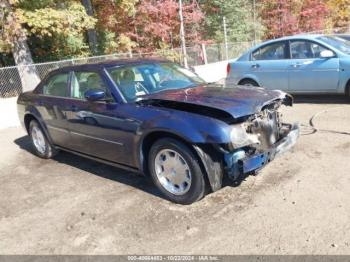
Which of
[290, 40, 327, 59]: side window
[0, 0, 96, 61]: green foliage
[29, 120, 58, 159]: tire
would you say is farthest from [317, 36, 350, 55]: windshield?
[0, 0, 96, 61]: green foliage

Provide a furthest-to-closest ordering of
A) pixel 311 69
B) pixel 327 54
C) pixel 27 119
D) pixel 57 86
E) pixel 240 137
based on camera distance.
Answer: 1. pixel 311 69
2. pixel 327 54
3. pixel 27 119
4. pixel 57 86
5. pixel 240 137

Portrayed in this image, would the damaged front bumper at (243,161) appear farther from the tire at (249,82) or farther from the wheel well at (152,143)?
the tire at (249,82)

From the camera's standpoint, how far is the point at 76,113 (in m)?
5.36

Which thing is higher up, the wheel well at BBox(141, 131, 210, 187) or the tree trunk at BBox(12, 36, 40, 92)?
the tree trunk at BBox(12, 36, 40, 92)

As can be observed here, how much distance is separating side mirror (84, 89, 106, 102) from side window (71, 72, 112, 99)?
0.30ft

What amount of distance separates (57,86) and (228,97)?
2.91 m

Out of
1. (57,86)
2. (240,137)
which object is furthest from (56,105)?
(240,137)

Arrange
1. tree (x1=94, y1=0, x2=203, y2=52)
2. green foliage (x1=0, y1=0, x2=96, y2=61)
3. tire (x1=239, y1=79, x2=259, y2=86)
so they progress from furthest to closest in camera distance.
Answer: tree (x1=94, y1=0, x2=203, y2=52) → green foliage (x1=0, y1=0, x2=96, y2=61) → tire (x1=239, y1=79, x2=259, y2=86)

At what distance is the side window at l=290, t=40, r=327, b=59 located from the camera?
27.0ft

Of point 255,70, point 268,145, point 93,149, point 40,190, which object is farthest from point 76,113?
point 255,70

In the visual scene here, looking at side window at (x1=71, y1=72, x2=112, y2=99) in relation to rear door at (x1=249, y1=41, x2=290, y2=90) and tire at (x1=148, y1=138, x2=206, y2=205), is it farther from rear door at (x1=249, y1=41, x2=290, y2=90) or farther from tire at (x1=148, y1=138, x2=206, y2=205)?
rear door at (x1=249, y1=41, x2=290, y2=90)

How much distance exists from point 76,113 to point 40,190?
3.72 ft

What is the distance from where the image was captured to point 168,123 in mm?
4074

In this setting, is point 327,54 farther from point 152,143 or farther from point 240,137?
point 152,143
